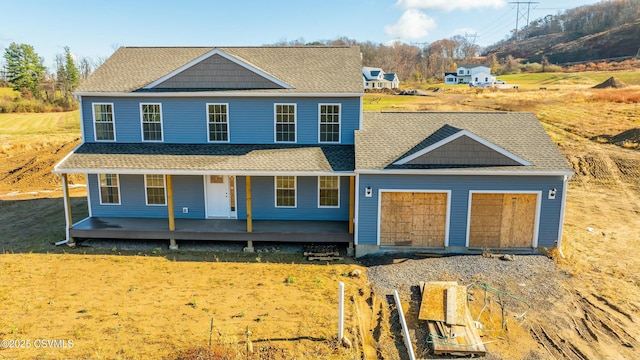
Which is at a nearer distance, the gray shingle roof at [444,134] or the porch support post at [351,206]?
the gray shingle roof at [444,134]

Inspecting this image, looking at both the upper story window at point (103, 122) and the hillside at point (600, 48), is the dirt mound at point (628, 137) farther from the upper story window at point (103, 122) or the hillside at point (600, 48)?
the hillside at point (600, 48)

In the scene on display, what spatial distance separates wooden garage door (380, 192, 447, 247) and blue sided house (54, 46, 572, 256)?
34 millimetres

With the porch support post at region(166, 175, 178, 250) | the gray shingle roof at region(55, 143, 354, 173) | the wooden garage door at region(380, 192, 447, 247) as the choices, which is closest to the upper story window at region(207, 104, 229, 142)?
the gray shingle roof at region(55, 143, 354, 173)

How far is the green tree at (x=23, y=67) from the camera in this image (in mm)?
63156

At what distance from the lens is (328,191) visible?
1566 centimetres

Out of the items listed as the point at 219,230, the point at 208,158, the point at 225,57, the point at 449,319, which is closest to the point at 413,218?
the point at 449,319

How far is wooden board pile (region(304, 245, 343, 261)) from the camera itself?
13.8 metres

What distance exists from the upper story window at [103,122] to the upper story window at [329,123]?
7976 millimetres

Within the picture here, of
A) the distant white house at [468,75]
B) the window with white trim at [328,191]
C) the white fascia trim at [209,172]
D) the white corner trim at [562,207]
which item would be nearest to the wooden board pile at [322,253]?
the window with white trim at [328,191]

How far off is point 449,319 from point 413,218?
473 centimetres

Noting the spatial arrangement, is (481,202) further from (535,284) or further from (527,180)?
(535,284)

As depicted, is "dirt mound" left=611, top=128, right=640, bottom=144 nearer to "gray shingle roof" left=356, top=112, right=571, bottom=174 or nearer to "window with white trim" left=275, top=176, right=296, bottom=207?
"gray shingle roof" left=356, top=112, right=571, bottom=174

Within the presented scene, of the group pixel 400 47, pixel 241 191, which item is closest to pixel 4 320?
pixel 241 191

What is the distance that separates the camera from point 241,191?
1585 centimetres
